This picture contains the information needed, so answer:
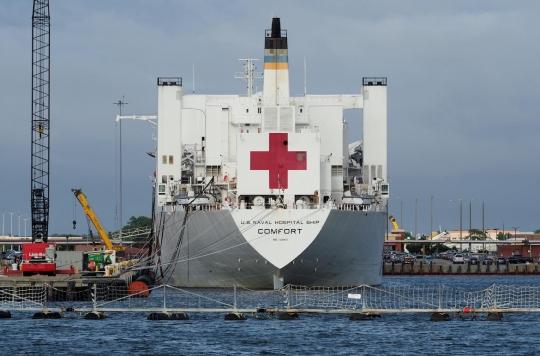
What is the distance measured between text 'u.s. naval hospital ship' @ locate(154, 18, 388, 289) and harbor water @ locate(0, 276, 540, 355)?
46.1 ft

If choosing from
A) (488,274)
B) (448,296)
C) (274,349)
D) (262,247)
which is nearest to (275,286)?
(262,247)

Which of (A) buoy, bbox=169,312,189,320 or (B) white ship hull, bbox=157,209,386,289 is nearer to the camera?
(A) buoy, bbox=169,312,189,320

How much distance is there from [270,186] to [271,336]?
81.3ft

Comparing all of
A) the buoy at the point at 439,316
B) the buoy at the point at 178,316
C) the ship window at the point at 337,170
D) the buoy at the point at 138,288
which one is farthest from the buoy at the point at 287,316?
the ship window at the point at 337,170

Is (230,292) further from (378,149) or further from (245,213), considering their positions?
(378,149)

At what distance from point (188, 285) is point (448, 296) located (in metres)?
15.9

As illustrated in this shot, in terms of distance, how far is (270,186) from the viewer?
79.8 m

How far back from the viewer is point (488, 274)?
156875mm

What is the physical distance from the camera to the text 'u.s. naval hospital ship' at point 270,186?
7862 cm

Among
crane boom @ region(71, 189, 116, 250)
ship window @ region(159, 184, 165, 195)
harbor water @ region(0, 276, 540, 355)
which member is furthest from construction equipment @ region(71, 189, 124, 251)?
harbor water @ region(0, 276, 540, 355)

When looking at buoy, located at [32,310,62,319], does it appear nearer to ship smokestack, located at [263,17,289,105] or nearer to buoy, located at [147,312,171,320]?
buoy, located at [147,312,171,320]

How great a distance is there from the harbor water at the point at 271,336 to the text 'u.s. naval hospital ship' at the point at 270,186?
14.1 metres

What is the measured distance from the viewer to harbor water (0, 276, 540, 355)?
169ft

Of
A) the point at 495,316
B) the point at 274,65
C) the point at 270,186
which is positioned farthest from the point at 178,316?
the point at 274,65
